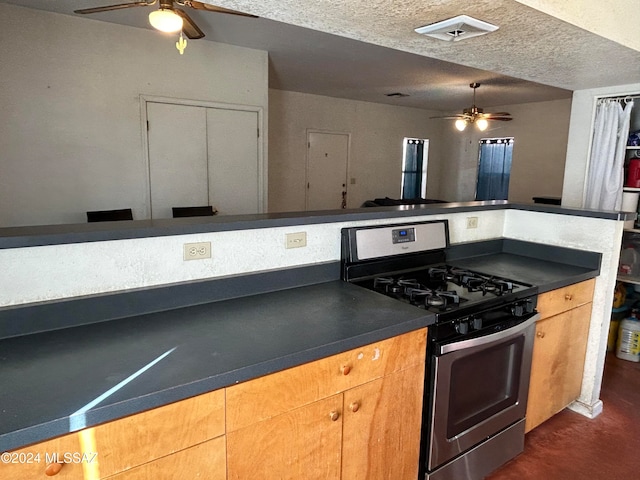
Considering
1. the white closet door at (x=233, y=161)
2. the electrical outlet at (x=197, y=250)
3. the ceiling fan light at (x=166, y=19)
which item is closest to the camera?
the electrical outlet at (x=197, y=250)

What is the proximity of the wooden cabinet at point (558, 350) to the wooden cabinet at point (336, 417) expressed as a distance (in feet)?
2.88

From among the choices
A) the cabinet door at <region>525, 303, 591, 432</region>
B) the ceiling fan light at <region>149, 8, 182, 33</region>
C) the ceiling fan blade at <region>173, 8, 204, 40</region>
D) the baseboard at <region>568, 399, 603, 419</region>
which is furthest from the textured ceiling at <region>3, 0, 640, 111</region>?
the baseboard at <region>568, 399, 603, 419</region>

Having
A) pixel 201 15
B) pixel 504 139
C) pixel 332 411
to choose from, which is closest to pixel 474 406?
pixel 332 411

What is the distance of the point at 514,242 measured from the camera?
273cm

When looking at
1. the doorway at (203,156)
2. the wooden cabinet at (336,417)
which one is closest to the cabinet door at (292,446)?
the wooden cabinet at (336,417)

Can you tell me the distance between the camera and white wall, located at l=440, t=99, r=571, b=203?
6867mm

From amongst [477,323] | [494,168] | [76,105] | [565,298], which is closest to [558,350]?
[565,298]

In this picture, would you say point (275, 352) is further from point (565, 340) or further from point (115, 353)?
point (565, 340)

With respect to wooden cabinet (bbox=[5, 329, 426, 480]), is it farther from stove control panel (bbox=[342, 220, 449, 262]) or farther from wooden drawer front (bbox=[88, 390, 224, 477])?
stove control panel (bbox=[342, 220, 449, 262])

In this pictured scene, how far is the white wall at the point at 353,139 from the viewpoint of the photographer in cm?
671

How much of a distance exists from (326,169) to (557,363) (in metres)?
5.46

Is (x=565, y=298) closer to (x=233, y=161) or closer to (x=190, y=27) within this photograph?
(x=190, y=27)

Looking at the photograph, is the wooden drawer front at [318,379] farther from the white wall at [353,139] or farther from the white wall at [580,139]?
the white wall at [353,139]

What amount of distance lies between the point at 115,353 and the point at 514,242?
244 centimetres
